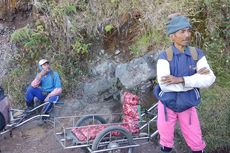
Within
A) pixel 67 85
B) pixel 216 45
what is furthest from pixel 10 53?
pixel 216 45

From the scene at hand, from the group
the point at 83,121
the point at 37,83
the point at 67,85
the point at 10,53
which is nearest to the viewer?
the point at 83,121

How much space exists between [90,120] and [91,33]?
7.54 feet

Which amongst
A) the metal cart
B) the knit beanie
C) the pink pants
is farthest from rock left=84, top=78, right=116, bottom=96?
the knit beanie

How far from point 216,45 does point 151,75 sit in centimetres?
120

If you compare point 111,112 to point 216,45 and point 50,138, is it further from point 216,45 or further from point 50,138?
point 216,45

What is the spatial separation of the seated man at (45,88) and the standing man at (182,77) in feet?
9.62

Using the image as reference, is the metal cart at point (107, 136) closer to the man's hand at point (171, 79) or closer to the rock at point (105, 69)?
the man's hand at point (171, 79)

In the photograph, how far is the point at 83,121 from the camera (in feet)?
21.0

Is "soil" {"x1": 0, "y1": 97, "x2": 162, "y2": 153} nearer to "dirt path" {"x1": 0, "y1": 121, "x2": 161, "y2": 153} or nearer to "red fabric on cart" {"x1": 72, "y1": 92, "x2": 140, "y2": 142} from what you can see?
"dirt path" {"x1": 0, "y1": 121, "x2": 161, "y2": 153}

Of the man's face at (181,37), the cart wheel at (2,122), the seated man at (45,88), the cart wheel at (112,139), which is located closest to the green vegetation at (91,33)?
the seated man at (45,88)

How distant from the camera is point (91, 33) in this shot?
26.8 ft

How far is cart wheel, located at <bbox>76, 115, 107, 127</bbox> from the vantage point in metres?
6.38

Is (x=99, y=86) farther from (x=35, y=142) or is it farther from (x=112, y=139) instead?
(x=112, y=139)

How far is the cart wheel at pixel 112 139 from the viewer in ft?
18.2
